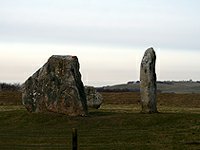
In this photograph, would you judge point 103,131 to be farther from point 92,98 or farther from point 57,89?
point 92,98

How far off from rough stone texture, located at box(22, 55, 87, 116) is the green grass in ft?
3.10

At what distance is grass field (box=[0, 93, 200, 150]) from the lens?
72.7 feet

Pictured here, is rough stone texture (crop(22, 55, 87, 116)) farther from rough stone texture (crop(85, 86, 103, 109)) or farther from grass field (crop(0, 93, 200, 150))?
rough stone texture (crop(85, 86, 103, 109))

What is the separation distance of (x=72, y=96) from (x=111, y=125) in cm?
452

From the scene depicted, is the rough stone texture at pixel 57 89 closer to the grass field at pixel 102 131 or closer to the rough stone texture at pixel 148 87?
the grass field at pixel 102 131

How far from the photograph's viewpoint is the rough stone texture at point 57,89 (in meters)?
33.4

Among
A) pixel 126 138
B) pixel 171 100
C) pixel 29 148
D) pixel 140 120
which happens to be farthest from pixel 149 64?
pixel 171 100

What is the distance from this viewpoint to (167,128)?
27766 mm

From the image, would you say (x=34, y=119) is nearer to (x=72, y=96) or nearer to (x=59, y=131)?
(x=72, y=96)

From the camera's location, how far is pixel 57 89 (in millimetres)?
34094

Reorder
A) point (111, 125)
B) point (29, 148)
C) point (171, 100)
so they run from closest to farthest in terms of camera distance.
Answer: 1. point (29, 148)
2. point (111, 125)
3. point (171, 100)

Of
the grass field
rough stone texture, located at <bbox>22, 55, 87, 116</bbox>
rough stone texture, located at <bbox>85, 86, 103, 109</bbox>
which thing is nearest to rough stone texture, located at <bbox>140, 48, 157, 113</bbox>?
the grass field

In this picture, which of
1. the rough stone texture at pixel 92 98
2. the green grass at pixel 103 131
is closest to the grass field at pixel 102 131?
the green grass at pixel 103 131

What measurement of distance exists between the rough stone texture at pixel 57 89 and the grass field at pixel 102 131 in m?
0.95
